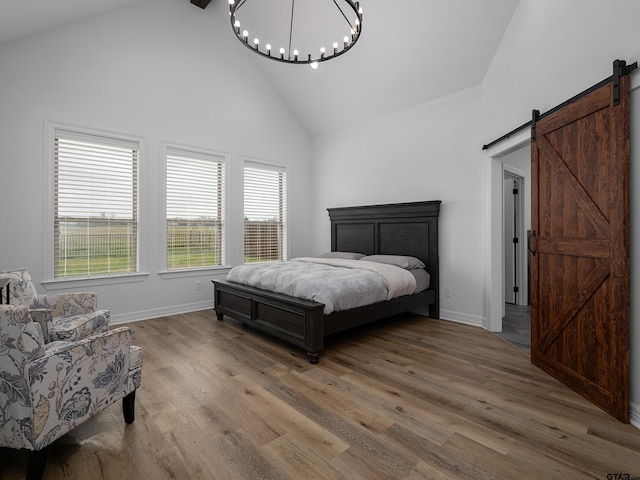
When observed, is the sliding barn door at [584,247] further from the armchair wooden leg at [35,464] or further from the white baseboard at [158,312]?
the white baseboard at [158,312]

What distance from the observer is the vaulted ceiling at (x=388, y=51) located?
326 cm

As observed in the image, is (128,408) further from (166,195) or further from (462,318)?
(462,318)

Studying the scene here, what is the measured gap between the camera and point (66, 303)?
102 inches

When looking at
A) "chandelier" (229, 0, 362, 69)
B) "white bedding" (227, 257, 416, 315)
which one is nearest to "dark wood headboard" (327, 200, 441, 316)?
"white bedding" (227, 257, 416, 315)

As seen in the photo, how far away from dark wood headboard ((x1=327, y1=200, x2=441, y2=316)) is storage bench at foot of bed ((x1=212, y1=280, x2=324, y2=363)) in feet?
6.86

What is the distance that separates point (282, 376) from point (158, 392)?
90cm

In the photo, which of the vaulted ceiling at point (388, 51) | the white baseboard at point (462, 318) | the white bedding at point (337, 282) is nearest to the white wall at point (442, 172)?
the white baseboard at point (462, 318)

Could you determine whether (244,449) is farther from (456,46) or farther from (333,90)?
(333,90)

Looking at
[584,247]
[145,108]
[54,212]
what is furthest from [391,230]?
[54,212]

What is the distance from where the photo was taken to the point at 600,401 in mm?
2055

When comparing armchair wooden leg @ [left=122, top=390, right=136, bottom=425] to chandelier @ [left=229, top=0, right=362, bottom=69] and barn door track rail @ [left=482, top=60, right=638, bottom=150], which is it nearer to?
barn door track rail @ [left=482, top=60, right=638, bottom=150]

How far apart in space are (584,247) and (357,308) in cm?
187

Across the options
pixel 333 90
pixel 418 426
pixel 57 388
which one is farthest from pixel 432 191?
pixel 57 388

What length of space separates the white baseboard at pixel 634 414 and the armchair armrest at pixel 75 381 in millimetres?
2954
